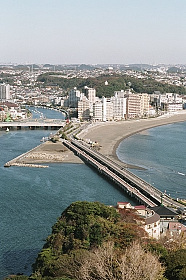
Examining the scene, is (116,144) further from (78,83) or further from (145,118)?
(78,83)

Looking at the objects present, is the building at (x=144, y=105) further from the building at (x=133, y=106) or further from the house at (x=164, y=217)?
the house at (x=164, y=217)

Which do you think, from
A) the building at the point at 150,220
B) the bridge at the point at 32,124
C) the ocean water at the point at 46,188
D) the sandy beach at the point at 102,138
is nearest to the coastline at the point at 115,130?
the sandy beach at the point at 102,138

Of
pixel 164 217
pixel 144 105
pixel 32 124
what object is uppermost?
pixel 144 105

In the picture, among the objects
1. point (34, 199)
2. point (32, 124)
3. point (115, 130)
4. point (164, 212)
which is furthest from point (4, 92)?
point (164, 212)

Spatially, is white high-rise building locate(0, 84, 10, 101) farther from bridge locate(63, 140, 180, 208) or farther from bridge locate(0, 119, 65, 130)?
bridge locate(63, 140, 180, 208)

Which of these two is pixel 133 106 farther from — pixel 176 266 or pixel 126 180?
pixel 176 266

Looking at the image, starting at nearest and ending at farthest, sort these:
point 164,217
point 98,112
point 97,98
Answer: point 164,217
point 98,112
point 97,98
